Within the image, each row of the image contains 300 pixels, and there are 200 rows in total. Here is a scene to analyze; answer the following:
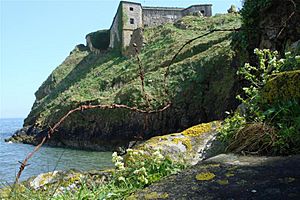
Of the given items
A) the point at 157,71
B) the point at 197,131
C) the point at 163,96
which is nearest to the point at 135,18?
the point at 157,71

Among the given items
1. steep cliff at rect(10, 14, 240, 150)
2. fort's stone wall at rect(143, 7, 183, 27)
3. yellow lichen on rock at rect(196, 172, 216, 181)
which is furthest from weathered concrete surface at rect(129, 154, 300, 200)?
fort's stone wall at rect(143, 7, 183, 27)

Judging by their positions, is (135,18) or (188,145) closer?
(188,145)

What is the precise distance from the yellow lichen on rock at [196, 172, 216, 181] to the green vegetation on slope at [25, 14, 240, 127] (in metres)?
7.13

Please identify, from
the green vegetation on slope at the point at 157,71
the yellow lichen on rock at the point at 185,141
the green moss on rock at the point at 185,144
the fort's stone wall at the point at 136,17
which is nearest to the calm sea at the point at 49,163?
the green moss on rock at the point at 185,144

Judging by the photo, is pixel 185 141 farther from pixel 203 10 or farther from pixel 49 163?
pixel 203 10

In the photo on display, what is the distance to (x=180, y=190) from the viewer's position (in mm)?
2045

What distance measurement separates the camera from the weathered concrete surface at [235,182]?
186 cm

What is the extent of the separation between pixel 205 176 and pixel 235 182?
262 millimetres

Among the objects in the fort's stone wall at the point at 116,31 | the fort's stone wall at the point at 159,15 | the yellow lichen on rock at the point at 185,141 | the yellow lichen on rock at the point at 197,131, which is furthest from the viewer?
the fort's stone wall at the point at 159,15

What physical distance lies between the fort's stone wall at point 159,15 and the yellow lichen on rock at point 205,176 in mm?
49150

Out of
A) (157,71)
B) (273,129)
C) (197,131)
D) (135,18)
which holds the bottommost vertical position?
(197,131)

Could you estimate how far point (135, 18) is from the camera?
4797cm

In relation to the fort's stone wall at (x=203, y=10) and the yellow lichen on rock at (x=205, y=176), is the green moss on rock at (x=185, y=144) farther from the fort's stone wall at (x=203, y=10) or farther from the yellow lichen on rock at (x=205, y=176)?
the fort's stone wall at (x=203, y=10)

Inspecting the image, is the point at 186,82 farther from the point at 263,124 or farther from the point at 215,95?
Result: the point at 263,124
